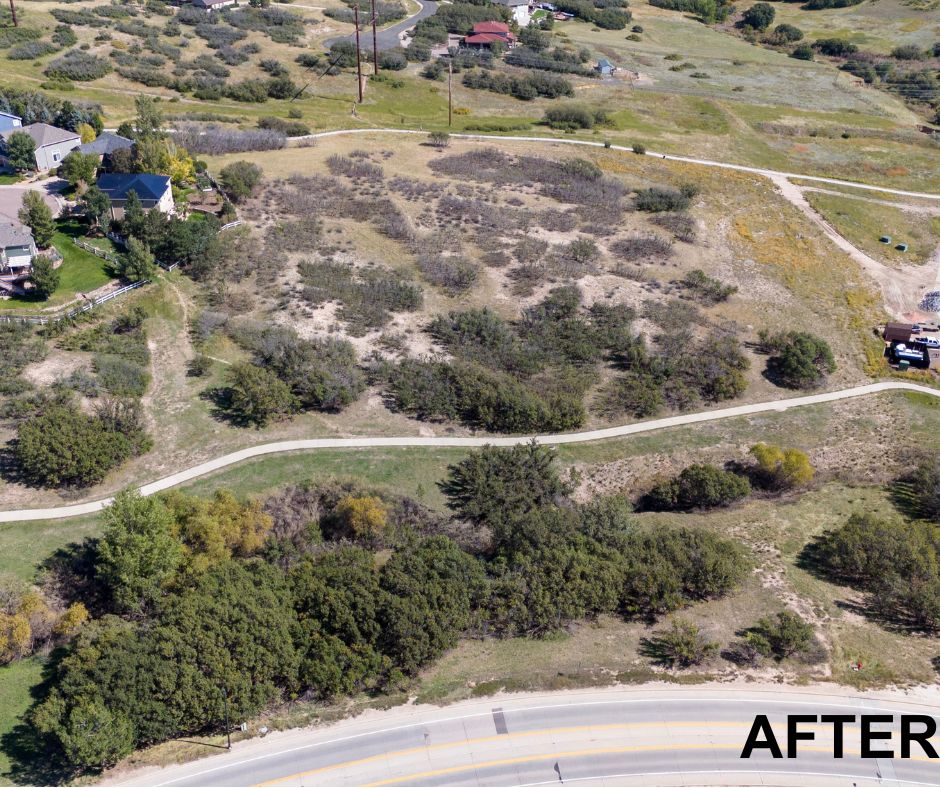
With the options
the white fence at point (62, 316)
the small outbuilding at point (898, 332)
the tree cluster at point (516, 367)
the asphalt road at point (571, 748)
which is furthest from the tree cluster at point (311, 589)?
the small outbuilding at point (898, 332)

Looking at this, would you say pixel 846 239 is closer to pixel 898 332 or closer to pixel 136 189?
pixel 898 332

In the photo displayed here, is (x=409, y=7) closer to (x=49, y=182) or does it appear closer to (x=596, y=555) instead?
(x=49, y=182)

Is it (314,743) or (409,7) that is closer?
(314,743)

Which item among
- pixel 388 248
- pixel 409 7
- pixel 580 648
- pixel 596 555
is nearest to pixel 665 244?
pixel 388 248

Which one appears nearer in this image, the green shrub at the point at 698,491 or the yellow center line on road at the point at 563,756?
the yellow center line on road at the point at 563,756

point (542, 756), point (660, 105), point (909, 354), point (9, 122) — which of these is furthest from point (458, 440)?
point (660, 105)

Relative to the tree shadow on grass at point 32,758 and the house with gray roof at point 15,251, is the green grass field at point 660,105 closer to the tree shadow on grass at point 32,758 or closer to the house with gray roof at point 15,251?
the house with gray roof at point 15,251

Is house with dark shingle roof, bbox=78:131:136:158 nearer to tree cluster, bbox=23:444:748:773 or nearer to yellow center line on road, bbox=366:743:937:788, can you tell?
Answer: tree cluster, bbox=23:444:748:773
